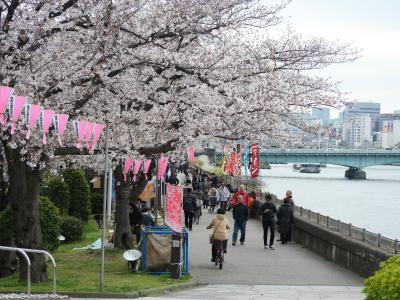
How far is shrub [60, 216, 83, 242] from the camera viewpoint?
22.8 m

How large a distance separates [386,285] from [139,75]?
942cm

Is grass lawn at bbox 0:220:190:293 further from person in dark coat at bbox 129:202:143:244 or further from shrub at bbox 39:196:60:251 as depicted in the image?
person in dark coat at bbox 129:202:143:244

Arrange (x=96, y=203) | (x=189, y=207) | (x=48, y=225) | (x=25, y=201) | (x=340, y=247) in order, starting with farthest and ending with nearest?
(x=96, y=203), (x=189, y=207), (x=340, y=247), (x=48, y=225), (x=25, y=201)

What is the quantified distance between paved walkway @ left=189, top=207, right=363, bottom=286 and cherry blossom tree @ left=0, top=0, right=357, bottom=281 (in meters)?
3.41

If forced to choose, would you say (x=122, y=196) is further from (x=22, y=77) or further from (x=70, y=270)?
(x=22, y=77)

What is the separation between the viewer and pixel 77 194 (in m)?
28.6

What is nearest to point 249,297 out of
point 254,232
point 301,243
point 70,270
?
point 70,270

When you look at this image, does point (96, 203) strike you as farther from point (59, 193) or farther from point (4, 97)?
point (4, 97)

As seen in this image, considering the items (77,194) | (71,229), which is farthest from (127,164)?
(77,194)

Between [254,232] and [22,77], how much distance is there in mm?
15511

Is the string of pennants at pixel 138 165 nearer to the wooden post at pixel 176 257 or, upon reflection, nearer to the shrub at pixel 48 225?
the shrub at pixel 48 225

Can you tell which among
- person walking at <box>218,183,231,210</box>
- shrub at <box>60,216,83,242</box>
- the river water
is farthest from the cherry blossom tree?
the river water

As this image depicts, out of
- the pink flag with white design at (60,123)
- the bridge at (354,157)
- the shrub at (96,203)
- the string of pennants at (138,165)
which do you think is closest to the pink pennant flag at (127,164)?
the string of pennants at (138,165)

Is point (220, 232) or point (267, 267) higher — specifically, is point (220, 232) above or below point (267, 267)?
above
